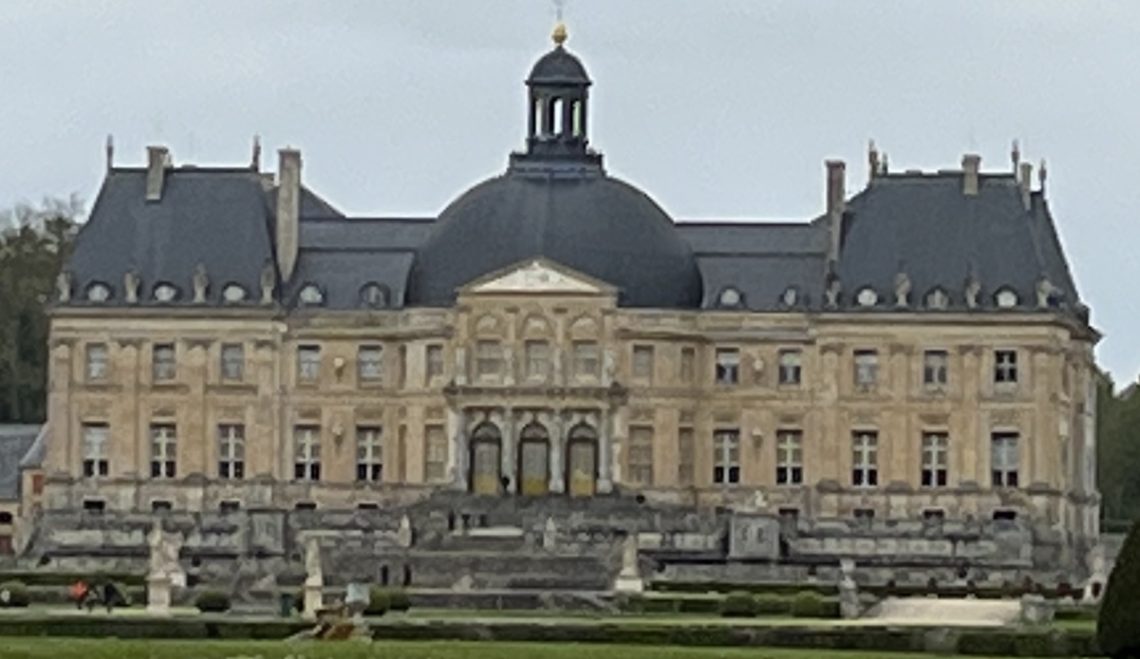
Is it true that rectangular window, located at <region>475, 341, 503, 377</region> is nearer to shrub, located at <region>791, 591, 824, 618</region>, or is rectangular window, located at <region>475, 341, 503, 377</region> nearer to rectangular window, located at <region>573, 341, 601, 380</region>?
rectangular window, located at <region>573, 341, 601, 380</region>

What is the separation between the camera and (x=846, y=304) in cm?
10444

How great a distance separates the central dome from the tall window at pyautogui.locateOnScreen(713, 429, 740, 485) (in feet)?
9.55

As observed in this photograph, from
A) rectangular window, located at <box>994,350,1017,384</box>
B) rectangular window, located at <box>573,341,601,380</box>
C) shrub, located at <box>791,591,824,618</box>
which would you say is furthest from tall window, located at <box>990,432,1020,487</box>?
shrub, located at <box>791,591,824,618</box>

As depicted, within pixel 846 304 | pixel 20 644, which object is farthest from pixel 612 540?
pixel 20 644

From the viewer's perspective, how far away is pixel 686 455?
343 feet

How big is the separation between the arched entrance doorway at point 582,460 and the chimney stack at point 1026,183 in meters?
10.7

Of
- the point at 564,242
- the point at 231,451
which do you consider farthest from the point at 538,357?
the point at 231,451

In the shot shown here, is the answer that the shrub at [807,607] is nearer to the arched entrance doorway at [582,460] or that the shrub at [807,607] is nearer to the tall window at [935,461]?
the arched entrance doorway at [582,460]

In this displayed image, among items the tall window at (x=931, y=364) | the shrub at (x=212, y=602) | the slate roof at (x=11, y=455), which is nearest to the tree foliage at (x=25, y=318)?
the slate roof at (x=11, y=455)

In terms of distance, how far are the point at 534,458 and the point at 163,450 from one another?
8310mm

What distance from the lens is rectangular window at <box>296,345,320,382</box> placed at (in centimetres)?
10575

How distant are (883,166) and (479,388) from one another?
11691 mm

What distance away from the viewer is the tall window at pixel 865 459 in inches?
4099

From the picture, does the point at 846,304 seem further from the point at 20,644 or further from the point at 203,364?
the point at 20,644
